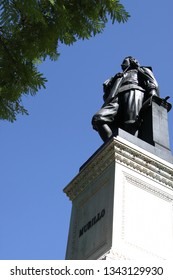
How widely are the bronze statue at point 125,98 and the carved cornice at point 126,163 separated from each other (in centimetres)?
105

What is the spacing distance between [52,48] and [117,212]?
9.27 feet

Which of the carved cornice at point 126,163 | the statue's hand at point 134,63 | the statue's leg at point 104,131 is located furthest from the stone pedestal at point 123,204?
the statue's hand at point 134,63

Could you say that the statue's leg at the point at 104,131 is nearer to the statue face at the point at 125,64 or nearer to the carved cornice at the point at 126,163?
the carved cornice at the point at 126,163

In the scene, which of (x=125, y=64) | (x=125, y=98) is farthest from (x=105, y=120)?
(x=125, y=64)

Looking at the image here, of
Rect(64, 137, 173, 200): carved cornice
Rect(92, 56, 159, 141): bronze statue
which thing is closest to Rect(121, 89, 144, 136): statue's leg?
Rect(92, 56, 159, 141): bronze statue

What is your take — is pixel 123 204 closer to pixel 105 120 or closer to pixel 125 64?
pixel 105 120

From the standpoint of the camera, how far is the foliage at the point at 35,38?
15.4 feet

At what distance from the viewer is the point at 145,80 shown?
9.91 m

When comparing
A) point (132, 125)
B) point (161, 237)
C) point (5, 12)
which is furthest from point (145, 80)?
point (5, 12)

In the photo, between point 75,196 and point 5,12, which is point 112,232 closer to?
point 75,196

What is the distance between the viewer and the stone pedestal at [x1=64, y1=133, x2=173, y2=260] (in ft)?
21.1

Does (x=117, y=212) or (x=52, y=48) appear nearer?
(x=52, y=48)

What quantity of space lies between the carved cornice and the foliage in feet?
8.97

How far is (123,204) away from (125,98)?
3.12 m
